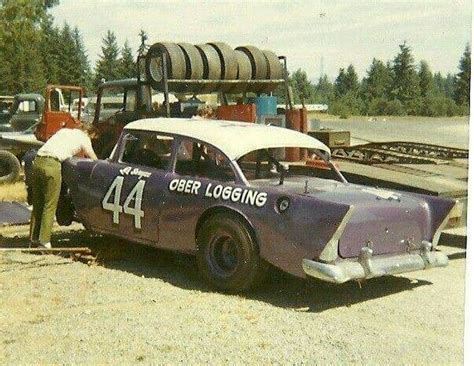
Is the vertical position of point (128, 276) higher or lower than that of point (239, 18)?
lower

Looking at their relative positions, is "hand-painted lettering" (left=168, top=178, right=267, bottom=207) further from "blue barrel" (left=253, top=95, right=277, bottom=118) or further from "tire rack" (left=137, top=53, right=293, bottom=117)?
"blue barrel" (left=253, top=95, right=277, bottom=118)

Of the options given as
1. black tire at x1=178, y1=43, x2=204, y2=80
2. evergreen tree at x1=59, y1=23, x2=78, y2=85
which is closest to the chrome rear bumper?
black tire at x1=178, y1=43, x2=204, y2=80

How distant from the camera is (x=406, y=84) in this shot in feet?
A: 57.5

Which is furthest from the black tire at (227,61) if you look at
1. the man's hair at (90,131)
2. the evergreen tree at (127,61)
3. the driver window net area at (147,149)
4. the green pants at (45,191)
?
the evergreen tree at (127,61)

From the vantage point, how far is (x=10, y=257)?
5.96 metres

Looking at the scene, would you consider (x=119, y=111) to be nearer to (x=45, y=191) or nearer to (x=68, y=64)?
(x=45, y=191)

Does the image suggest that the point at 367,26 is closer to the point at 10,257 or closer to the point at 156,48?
the point at 10,257

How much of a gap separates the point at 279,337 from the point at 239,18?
2.41 meters

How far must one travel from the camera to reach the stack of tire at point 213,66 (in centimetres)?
950

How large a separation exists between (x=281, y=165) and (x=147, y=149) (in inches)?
47.6

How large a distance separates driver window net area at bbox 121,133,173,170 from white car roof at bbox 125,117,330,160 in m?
0.08

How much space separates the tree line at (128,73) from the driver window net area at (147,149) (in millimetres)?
1393

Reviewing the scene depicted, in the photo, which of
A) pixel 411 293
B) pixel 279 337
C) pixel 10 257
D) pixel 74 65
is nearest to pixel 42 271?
pixel 10 257

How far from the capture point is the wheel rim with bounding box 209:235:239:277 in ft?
16.4
